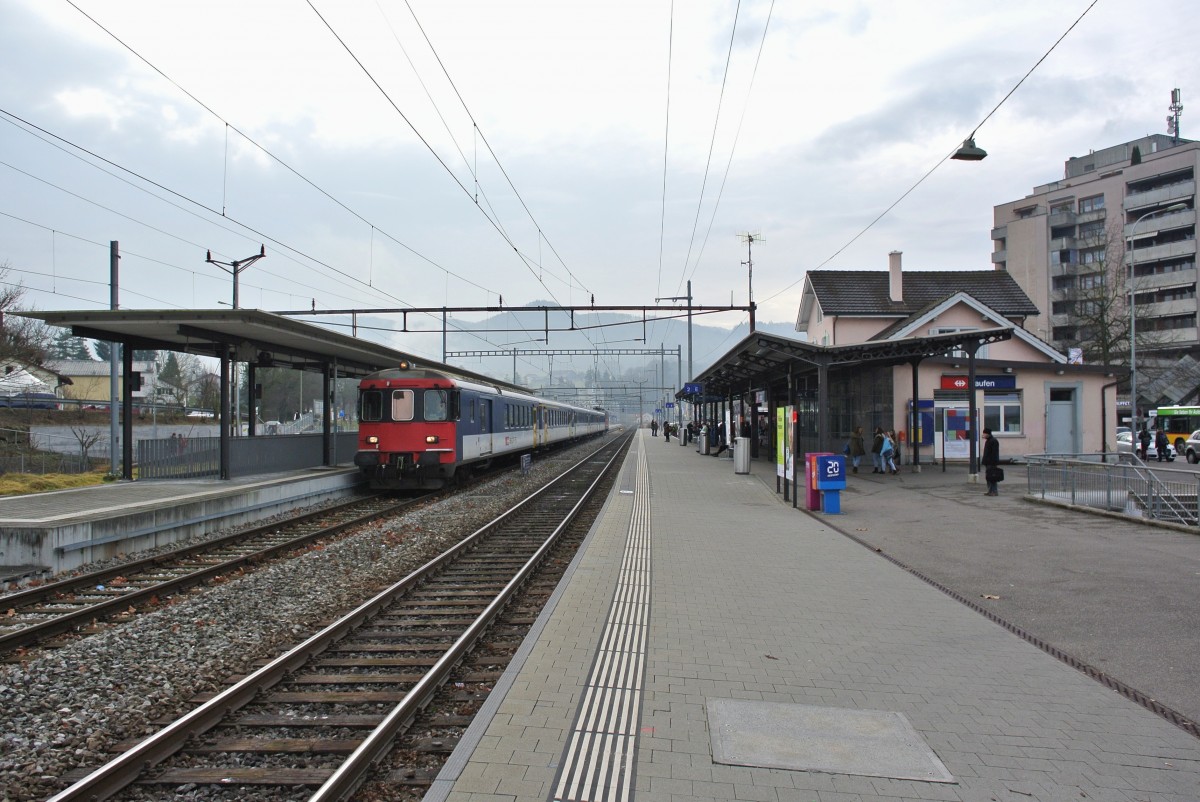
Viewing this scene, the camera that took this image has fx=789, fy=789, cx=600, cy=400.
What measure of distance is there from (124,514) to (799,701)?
959 centimetres

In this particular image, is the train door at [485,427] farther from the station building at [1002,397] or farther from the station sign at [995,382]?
the station sign at [995,382]

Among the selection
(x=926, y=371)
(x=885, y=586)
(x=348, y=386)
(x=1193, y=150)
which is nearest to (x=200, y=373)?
(x=348, y=386)

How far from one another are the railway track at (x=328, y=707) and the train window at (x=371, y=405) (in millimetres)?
9673

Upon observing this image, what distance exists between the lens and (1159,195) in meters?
56.0

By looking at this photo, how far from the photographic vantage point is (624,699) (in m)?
4.76

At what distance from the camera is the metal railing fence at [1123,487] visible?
12070mm

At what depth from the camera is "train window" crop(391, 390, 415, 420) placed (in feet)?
57.5

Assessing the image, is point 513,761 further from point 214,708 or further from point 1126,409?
point 1126,409

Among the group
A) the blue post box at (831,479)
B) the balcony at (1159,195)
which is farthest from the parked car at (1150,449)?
the balcony at (1159,195)

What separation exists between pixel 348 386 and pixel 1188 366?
59.2 m


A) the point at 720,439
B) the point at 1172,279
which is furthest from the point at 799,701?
the point at 1172,279

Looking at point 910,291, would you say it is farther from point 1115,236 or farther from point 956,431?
point 1115,236

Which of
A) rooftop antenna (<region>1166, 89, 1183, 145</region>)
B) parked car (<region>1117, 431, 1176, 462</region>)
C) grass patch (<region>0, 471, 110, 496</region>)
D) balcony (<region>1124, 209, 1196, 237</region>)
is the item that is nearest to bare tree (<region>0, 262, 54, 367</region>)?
grass patch (<region>0, 471, 110, 496</region>)

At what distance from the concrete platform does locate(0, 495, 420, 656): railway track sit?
72 cm
